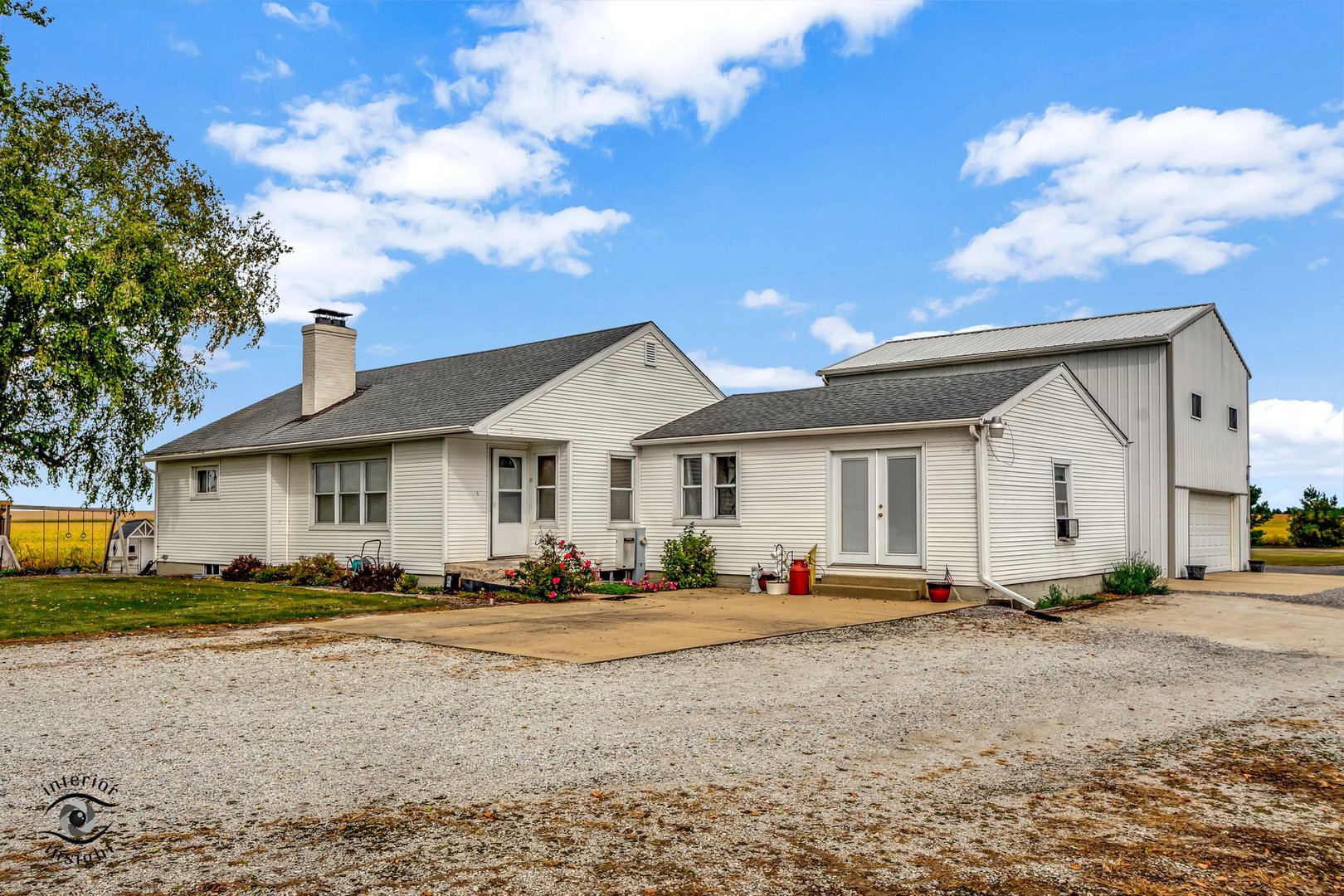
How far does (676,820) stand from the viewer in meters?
4.89

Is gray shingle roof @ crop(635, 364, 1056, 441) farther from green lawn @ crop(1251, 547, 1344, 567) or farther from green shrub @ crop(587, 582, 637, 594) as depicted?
green lawn @ crop(1251, 547, 1344, 567)

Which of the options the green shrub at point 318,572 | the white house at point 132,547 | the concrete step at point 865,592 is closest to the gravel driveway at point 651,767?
the concrete step at point 865,592

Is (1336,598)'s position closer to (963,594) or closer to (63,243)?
(963,594)

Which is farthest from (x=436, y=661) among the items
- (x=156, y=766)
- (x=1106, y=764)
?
(x=1106, y=764)

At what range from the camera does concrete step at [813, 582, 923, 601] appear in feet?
52.1

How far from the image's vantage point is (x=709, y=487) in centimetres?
1945

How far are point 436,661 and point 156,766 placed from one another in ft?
13.1

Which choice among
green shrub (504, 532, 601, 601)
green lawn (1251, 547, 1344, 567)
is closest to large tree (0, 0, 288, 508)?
green shrub (504, 532, 601, 601)

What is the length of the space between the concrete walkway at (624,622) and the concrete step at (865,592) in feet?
0.59

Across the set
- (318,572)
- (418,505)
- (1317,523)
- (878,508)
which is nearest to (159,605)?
(318,572)

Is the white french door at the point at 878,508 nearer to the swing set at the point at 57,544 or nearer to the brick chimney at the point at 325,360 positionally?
the brick chimney at the point at 325,360

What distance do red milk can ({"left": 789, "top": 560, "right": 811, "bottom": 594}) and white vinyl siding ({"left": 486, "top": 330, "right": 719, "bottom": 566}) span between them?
12.5 ft

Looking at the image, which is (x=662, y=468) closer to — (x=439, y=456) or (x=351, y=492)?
(x=439, y=456)

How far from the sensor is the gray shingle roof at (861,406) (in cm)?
1644
